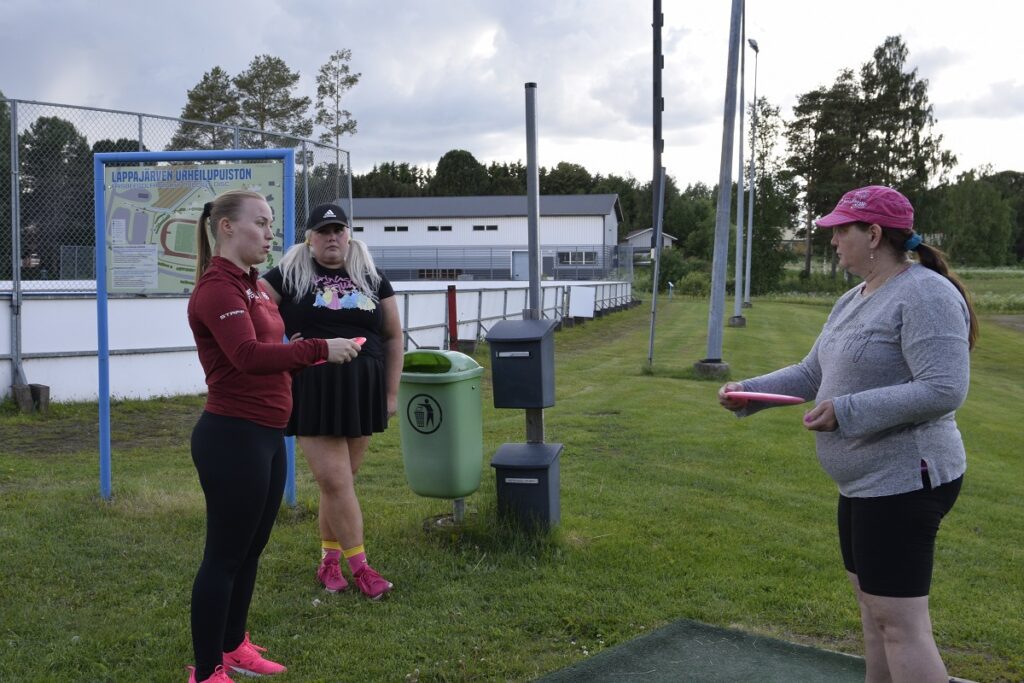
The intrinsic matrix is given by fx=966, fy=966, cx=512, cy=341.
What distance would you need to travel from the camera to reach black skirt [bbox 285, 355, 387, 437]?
4.45 metres

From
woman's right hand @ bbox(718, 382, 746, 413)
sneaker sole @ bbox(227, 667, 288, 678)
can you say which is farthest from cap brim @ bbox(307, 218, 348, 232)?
woman's right hand @ bbox(718, 382, 746, 413)

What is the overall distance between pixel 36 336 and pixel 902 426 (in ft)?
33.3

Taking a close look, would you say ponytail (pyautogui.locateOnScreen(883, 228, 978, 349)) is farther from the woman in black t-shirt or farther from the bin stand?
the bin stand

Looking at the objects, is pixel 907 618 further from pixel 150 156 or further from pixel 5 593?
pixel 150 156

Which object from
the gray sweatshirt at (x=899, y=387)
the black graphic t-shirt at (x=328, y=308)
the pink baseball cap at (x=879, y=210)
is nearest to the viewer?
the gray sweatshirt at (x=899, y=387)

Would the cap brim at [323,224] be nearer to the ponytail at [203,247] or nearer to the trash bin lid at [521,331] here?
the ponytail at [203,247]

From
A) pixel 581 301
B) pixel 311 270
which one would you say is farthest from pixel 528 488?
pixel 581 301

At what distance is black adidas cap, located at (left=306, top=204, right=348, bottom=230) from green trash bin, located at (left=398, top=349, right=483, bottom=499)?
1028mm

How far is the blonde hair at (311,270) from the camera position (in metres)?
4.43

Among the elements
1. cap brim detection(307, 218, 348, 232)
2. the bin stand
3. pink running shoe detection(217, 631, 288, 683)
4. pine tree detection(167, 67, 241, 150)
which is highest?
pine tree detection(167, 67, 241, 150)

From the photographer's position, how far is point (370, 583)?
4.71 meters

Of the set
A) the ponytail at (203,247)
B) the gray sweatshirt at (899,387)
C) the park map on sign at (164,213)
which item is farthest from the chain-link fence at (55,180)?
the gray sweatshirt at (899,387)

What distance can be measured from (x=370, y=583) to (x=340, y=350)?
1839 millimetres

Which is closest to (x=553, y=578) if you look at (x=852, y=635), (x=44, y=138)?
(x=852, y=635)
